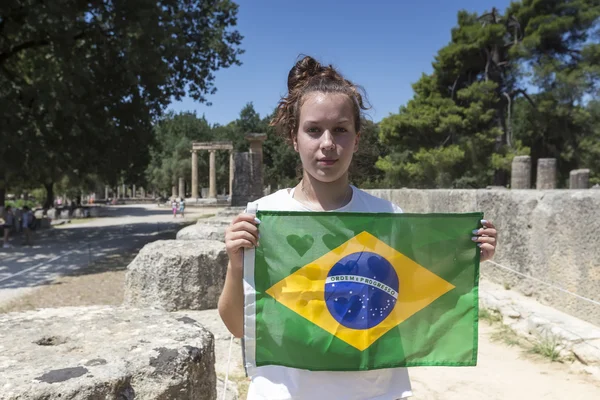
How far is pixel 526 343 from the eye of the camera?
5305 mm

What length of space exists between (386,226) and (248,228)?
554 mm

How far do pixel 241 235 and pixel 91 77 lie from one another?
46.9 feet

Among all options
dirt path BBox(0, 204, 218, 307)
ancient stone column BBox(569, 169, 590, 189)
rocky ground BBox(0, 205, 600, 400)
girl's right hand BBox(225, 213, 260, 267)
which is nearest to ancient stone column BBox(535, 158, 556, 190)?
ancient stone column BBox(569, 169, 590, 189)

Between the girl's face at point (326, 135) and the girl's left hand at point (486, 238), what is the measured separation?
1.97ft

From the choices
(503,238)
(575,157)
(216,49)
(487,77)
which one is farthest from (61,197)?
(503,238)

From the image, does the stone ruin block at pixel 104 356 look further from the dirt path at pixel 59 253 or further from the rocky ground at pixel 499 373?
the dirt path at pixel 59 253

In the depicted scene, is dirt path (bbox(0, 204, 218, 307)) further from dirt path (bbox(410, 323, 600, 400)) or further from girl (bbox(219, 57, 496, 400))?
girl (bbox(219, 57, 496, 400))

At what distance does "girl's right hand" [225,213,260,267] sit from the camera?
5.73ft

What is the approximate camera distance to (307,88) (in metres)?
1.86

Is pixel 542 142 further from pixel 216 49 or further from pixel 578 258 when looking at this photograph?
pixel 578 258

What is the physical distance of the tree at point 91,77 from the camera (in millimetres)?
13141

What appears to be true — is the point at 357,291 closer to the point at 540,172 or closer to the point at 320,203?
the point at 320,203

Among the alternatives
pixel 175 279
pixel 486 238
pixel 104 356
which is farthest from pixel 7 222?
pixel 486 238

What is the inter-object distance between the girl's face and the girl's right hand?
303 millimetres
